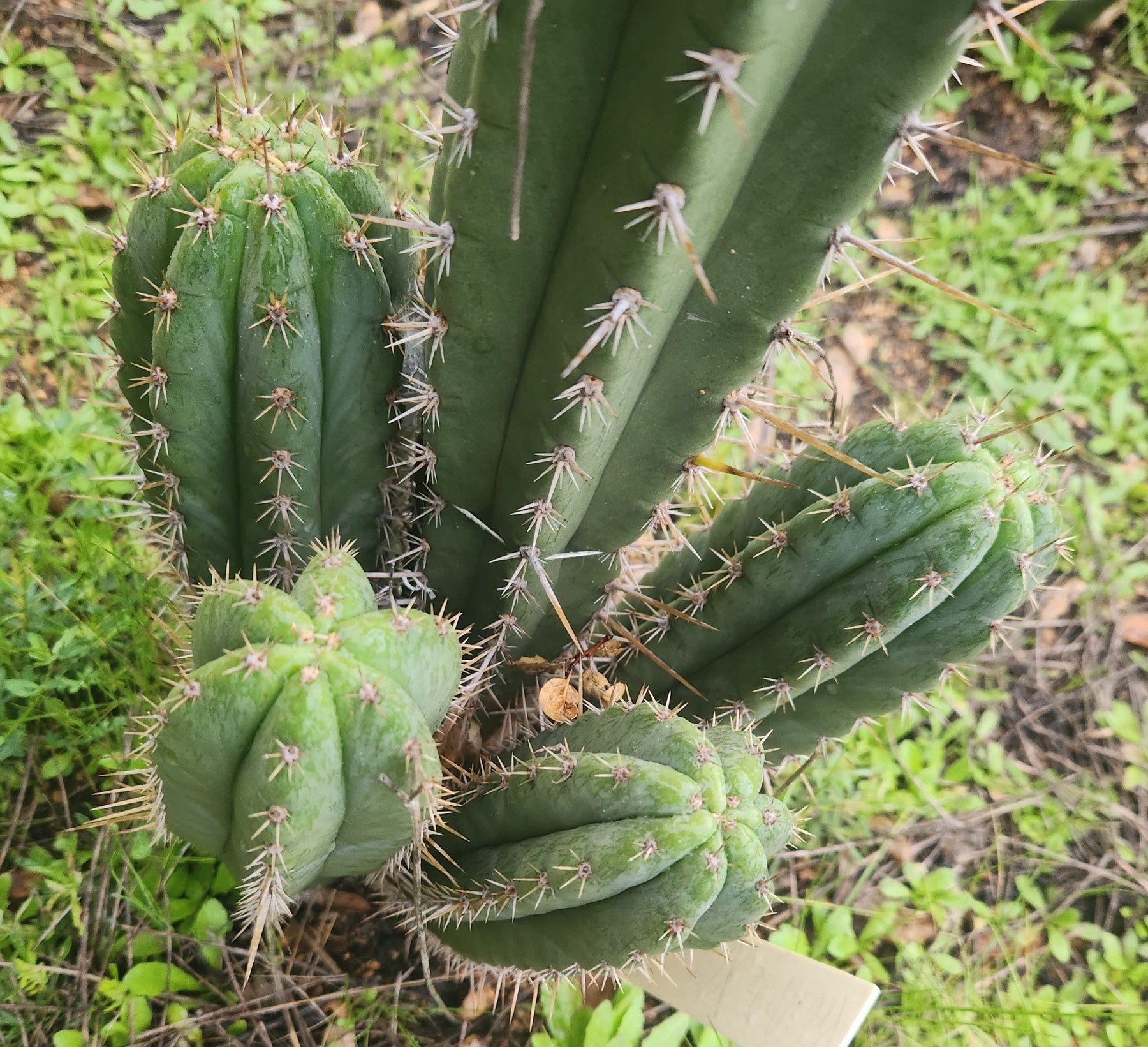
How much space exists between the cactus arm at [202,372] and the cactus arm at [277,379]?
0.02 m

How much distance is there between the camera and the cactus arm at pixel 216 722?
99cm

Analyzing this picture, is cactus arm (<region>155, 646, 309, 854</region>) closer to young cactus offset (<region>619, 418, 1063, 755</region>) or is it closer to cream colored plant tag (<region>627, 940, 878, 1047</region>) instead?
young cactus offset (<region>619, 418, 1063, 755</region>)

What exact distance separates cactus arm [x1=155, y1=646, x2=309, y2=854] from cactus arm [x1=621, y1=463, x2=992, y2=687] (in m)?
0.85

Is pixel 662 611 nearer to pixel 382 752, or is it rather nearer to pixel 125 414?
pixel 382 752

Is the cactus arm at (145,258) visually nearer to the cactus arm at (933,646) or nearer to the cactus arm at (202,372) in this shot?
the cactus arm at (202,372)

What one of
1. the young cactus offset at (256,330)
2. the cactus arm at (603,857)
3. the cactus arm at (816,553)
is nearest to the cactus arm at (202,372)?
the young cactus offset at (256,330)

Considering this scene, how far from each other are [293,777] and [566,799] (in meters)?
0.48

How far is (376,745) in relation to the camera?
1031 millimetres

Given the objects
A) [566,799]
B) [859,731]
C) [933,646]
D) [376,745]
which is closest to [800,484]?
[933,646]

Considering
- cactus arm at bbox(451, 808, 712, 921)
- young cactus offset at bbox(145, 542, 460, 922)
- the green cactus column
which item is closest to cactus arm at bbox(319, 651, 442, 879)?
young cactus offset at bbox(145, 542, 460, 922)

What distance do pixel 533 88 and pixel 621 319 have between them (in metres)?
0.25

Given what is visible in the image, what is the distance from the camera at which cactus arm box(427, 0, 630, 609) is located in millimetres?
890

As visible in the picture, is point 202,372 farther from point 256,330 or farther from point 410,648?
point 410,648

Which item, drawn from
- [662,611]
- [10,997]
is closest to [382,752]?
[662,611]
